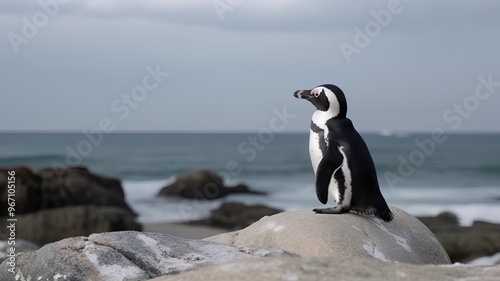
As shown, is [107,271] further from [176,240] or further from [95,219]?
[95,219]

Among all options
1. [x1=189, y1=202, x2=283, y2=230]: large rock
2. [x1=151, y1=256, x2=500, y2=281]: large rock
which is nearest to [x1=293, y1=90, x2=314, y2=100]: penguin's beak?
[x1=151, y1=256, x2=500, y2=281]: large rock

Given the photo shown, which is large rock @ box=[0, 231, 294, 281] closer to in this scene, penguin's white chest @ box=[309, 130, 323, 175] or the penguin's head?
penguin's white chest @ box=[309, 130, 323, 175]

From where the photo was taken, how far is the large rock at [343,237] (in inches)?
193

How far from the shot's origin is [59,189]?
13180 millimetres

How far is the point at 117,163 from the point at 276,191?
10619 mm

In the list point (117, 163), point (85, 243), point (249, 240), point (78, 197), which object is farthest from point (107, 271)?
point (117, 163)

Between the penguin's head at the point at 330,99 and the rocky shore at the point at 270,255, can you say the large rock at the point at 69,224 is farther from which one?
the penguin's head at the point at 330,99

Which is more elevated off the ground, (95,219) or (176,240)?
(176,240)

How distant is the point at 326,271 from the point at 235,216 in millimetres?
11649

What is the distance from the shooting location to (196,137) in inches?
1729

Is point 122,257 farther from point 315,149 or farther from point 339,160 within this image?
point 315,149

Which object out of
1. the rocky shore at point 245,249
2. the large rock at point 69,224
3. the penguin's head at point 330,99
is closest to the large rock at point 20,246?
the rocky shore at point 245,249

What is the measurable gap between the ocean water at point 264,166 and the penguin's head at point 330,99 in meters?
8.87

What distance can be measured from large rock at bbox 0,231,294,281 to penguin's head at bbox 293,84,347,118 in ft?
6.60
